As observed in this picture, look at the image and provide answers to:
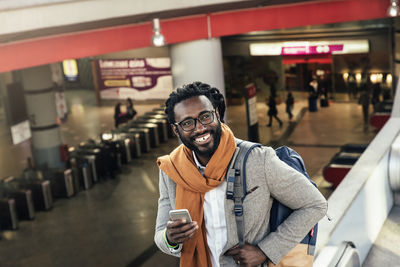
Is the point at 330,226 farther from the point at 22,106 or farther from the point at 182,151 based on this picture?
the point at 22,106

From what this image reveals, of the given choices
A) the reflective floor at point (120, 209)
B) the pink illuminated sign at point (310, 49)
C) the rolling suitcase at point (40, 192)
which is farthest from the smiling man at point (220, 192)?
the pink illuminated sign at point (310, 49)

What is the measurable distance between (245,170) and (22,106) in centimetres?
2485

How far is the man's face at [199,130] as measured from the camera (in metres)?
2.24

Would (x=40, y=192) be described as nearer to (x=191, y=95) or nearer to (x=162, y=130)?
(x=162, y=130)

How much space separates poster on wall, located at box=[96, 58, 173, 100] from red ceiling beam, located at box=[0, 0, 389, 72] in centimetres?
1189

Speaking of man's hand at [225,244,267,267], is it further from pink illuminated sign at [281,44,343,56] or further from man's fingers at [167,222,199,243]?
pink illuminated sign at [281,44,343,56]

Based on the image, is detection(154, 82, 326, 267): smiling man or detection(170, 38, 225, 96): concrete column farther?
detection(170, 38, 225, 96): concrete column

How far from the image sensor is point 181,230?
85.3 inches

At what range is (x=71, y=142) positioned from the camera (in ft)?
65.4

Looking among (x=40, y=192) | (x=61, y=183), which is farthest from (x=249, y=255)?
(x=61, y=183)

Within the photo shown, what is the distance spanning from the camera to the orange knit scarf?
7.34 feet

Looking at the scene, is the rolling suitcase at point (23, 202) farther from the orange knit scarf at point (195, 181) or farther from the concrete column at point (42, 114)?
the orange knit scarf at point (195, 181)

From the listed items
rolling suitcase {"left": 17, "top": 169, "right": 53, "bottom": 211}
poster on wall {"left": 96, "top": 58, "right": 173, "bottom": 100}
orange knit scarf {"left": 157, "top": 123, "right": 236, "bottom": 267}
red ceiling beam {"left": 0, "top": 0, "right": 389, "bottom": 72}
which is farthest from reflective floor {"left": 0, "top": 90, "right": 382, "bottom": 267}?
orange knit scarf {"left": 157, "top": 123, "right": 236, "bottom": 267}

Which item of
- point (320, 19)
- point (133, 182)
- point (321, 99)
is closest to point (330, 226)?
point (320, 19)
